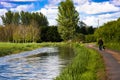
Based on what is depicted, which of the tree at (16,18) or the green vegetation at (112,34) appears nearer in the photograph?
the green vegetation at (112,34)

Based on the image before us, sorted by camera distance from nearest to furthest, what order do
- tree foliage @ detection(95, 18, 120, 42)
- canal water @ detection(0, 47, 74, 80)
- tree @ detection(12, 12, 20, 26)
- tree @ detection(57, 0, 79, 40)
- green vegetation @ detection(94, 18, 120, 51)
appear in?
canal water @ detection(0, 47, 74, 80) < green vegetation @ detection(94, 18, 120, 51) < tree foliage @ detection(95, 18, 120, 42) < tree @ detection(57, 0, 79, 40) < tree @ detection(12, 12, 20, 26)

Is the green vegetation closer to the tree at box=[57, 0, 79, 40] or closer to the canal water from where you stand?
the canal water

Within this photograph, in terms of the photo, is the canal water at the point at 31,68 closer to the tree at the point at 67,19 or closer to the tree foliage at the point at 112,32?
the tree foliage at the point at 112,32

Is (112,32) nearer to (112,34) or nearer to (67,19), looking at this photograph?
(112,34)

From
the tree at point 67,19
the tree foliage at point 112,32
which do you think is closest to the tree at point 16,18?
the tree at point 67,19

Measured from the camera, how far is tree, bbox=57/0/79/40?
107m

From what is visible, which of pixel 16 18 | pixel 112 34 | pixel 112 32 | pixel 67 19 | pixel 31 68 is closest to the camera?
pixel 31 68

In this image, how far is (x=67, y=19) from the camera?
108938 millimetres

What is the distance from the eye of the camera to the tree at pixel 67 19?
10744 cm

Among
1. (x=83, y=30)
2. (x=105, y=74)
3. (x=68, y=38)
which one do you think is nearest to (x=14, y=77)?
(x=105, y=74)

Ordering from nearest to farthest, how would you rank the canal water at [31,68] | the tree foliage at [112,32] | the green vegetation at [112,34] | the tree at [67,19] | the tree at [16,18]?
the canal water at [31,68]
the green vegetation at [112,34]
the tree foliage at [112,32]
the tree at [67,19]
the tree at [16,18]

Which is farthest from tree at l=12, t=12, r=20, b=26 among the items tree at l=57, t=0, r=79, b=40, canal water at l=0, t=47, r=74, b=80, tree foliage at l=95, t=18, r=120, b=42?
canal water at l=0, t=47, r=74, b=80

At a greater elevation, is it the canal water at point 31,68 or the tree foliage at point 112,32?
the tree foliage at point 112,32

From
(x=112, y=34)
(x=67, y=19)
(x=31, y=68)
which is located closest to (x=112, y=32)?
(x=112, y=34)
